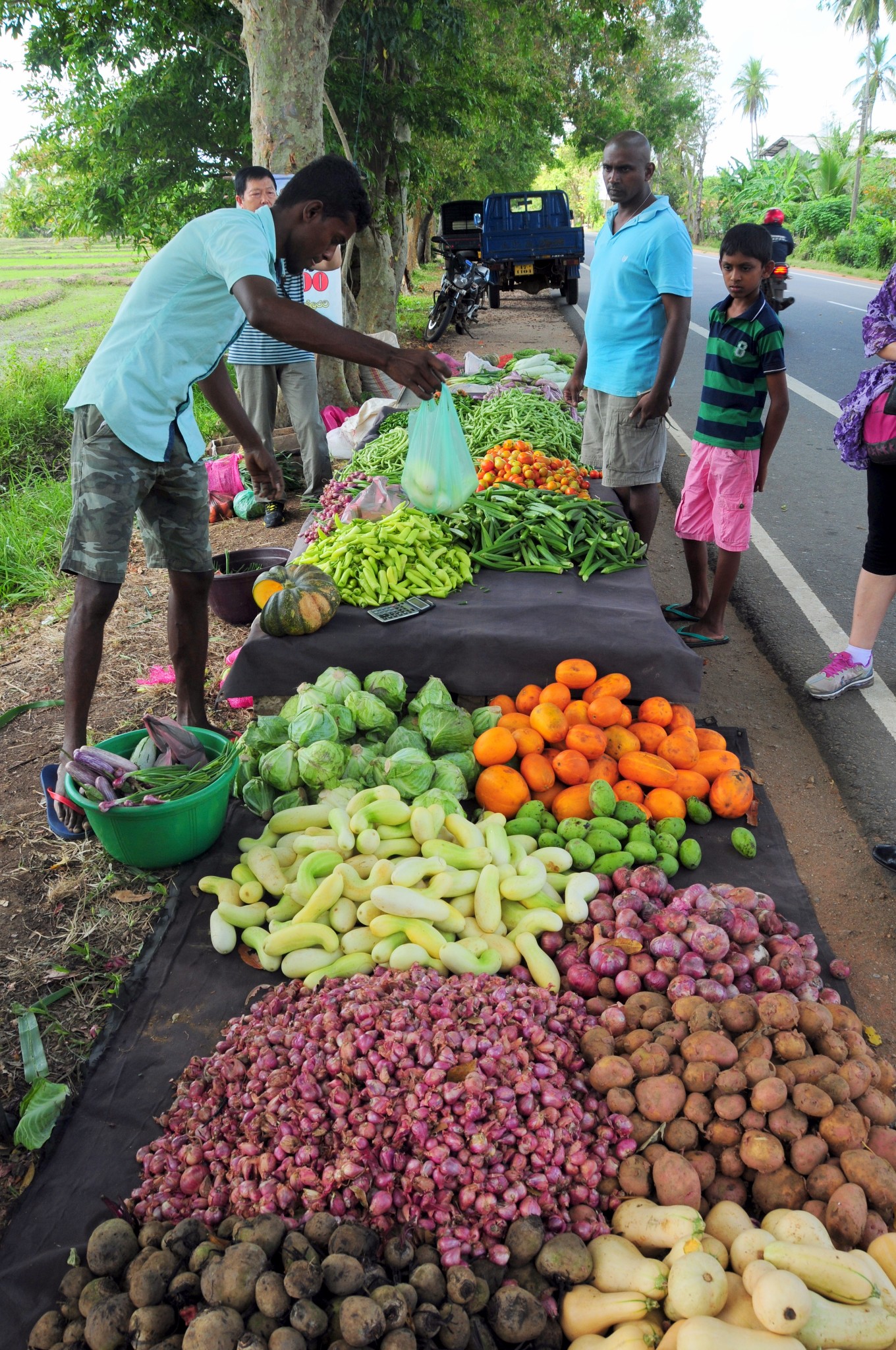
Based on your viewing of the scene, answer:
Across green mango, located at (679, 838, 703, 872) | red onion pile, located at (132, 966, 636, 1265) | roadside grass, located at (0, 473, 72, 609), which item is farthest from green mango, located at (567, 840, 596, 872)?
roadside grass, located at (0, 473, 72, 609)

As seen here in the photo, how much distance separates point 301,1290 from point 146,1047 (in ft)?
3.33

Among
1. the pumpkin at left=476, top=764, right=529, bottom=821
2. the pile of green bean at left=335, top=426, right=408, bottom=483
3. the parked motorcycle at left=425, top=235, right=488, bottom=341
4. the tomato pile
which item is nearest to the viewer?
the pumpkin at left=476, top=764, right=529, bottom=821

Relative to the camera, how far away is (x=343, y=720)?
328 cm

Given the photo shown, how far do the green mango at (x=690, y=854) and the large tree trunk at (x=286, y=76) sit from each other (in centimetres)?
746

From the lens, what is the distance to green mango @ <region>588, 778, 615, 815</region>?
115 inches

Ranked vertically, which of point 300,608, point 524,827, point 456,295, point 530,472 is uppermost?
point 456,295

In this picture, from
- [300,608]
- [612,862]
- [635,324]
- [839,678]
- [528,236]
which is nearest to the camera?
[612,862]

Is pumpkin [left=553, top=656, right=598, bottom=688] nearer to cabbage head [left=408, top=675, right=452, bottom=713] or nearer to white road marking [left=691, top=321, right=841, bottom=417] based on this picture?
cabbage head [left=408, top=675, right=452, bottom=713]

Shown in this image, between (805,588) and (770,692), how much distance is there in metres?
1.37

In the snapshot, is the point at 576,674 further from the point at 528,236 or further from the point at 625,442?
the point at 528,236

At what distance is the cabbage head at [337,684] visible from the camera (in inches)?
134

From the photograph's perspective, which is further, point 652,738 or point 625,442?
point 625,442

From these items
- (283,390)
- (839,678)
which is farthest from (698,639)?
(283,390)

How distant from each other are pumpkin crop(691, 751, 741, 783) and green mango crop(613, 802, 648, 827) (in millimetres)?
386
